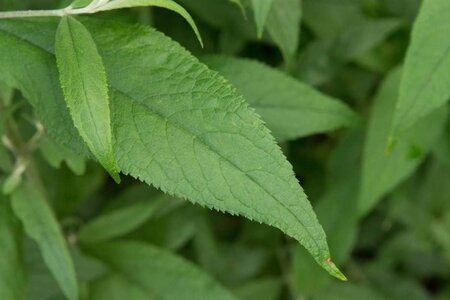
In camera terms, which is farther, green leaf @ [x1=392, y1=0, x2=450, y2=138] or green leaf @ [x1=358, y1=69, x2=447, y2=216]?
green leaf @ [x1=358, y1=69, x2=447, y2=216]

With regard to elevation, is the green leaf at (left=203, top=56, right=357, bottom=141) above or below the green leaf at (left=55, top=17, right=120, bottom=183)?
below

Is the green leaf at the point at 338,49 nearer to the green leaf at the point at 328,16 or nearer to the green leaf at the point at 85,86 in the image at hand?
the green leaf at the point at 328,16

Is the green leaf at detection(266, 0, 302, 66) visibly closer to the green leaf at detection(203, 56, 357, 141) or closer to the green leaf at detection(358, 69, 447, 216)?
the green leaf at detection(203, 56, 357, 141)

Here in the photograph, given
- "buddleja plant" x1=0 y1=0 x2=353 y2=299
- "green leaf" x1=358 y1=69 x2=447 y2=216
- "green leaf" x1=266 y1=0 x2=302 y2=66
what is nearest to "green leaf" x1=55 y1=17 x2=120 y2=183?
"buddleja plant" x1=0 y1=0 x2=353 y2=299

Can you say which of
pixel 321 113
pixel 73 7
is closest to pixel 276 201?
pixel 73 7

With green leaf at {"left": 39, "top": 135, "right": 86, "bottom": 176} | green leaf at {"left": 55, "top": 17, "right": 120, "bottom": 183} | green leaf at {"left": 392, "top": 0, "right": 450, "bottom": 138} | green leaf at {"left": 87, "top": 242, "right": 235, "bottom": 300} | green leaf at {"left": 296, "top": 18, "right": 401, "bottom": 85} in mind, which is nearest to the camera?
green leaf at {"left": 55, "top": 17, "right": 120, "bottom": 183}

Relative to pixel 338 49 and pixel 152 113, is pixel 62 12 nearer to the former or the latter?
pixel 152 113

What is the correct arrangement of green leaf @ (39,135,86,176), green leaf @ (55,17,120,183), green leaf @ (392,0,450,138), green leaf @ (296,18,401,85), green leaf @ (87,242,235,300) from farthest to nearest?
green leaf @ (296,18,401,85)
green leaf @ (87,242,235,300)
green leaf @ (39,135,86,176)
green leaf @ (392,0,450,138)
green leaf @ (55,17,120,183)
